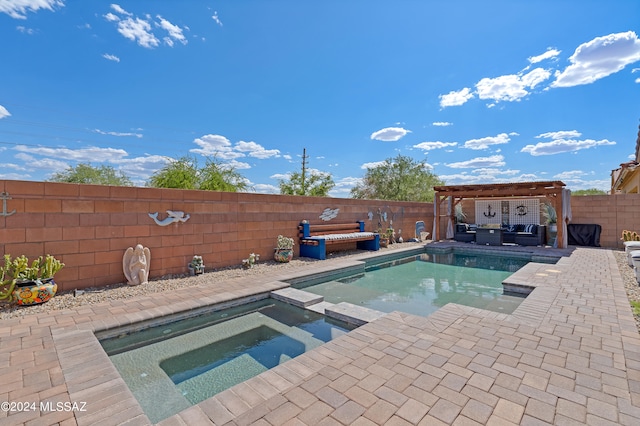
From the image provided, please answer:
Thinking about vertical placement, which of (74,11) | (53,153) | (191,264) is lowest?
(191,264)

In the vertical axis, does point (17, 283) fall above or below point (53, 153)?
below

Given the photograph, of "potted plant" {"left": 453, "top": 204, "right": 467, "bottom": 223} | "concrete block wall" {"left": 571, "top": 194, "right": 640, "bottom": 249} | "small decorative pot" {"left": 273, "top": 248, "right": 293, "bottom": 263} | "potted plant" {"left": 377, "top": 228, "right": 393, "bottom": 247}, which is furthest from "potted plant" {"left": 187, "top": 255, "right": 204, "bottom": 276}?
"concrete block wall" {"left": 571, "top": 194, "right": 640, "bottom": 249}

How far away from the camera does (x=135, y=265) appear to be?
17.5 ft

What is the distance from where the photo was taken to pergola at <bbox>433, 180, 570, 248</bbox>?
10.6 meters

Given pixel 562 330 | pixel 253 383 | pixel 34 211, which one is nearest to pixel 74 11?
pixel 34 211

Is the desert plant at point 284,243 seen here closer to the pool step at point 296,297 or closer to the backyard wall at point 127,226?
the backyard wall at point 127,226

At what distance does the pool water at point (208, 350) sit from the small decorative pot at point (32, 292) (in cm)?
175

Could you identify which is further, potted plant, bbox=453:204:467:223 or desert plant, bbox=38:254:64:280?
potted plant, bbox=453:204:467:223

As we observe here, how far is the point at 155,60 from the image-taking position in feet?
37.2

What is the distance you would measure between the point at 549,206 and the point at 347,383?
13810 mm

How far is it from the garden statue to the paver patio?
1.28m

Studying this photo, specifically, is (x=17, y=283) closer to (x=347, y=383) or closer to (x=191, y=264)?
(x=191, y=264)

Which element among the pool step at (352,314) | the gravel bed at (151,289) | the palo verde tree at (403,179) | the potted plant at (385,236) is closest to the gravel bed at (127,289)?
the gravel bed at (151,289)

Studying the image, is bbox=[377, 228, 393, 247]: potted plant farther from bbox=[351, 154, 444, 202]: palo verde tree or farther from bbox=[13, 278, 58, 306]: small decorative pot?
bbox=[351, 154, 444, 202]: palo verde tree
